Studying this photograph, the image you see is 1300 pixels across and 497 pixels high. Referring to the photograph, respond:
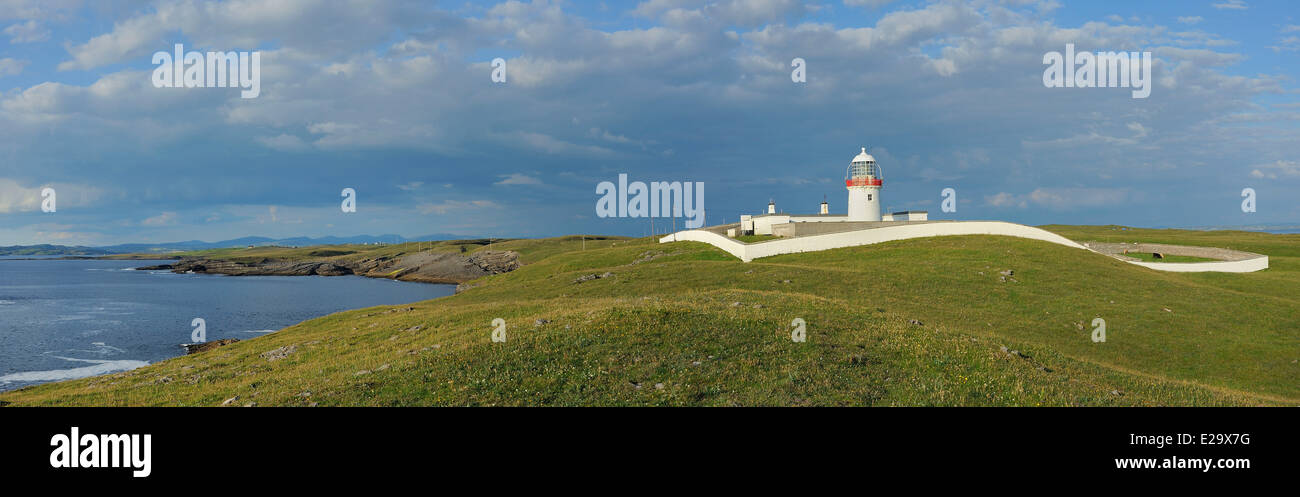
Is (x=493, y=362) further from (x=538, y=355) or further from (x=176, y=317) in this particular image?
(x=176, y=317)

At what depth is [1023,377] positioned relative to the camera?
19219mm

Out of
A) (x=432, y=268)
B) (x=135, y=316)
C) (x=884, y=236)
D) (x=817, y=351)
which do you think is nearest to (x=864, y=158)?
(x=884, y=236)

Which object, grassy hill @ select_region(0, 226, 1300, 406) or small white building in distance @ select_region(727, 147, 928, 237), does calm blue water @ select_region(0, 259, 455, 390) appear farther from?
small white building in distance @ select_region(727, 147, 928, 237)

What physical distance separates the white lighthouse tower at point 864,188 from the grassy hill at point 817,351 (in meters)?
35.3

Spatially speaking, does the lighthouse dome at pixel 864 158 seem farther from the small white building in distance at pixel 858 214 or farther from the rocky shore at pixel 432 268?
the rocky shore at pixel 432 268

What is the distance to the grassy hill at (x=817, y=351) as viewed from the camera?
17.1m

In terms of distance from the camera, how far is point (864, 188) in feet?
276

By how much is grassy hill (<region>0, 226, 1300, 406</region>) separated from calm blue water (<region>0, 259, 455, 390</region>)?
62.3 feet

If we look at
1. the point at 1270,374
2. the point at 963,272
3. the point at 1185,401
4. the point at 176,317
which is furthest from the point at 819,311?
the point at 176,317

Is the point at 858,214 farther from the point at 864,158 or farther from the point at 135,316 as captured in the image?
the point at 135,316

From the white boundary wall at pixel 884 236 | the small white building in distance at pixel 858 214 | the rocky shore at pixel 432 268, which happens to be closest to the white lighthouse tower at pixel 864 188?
the small white building in distance at pixel 858 214

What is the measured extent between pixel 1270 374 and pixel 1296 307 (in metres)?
17.4

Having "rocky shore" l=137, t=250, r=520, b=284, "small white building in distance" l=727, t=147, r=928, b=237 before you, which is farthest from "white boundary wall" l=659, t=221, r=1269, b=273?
"rocky shore" l=137, t=250, r=520, b=284

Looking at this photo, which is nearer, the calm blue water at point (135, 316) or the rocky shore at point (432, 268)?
the calm blue water at point (135, 316)
